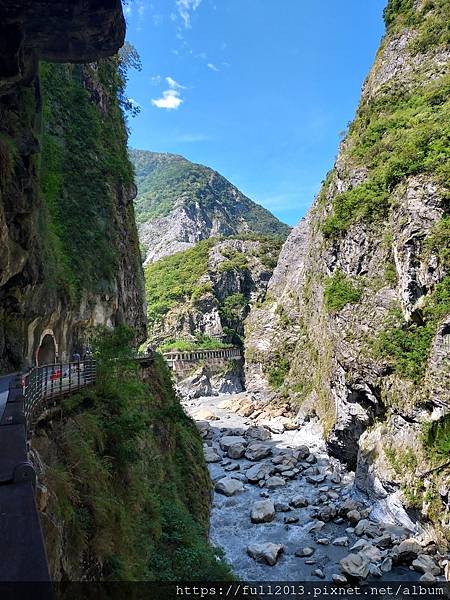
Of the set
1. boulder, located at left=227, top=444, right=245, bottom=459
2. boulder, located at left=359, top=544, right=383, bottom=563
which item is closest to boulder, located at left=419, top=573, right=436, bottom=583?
boulder, located at left=359, top=544, right=383, bottom=563

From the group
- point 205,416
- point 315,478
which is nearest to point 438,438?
point 315,478

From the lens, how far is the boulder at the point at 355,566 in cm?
1471

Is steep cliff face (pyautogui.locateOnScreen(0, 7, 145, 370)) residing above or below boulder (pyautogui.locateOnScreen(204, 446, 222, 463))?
above

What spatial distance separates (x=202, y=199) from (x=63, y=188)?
435 ft

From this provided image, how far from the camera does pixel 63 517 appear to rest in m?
5.06

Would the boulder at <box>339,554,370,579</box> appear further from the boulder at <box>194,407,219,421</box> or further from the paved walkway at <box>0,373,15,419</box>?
the boulder at <box>194,407,219,421</box>

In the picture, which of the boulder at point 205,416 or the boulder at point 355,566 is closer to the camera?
the boulder at point 355,566

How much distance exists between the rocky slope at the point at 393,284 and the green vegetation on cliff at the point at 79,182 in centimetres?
1641

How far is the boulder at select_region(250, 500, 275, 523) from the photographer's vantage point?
2072 centimetres

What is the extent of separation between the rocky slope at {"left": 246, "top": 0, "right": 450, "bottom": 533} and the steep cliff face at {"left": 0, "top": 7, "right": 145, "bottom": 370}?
1607 cm

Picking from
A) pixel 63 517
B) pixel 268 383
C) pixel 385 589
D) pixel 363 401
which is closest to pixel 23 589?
pixel 63 517

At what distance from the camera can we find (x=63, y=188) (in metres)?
21.2

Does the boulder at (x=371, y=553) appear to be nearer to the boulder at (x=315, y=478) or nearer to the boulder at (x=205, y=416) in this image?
the boulder at (x=315, y=478)

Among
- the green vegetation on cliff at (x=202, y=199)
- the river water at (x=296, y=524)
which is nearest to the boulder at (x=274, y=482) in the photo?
the river water at (x=296, y=524)
